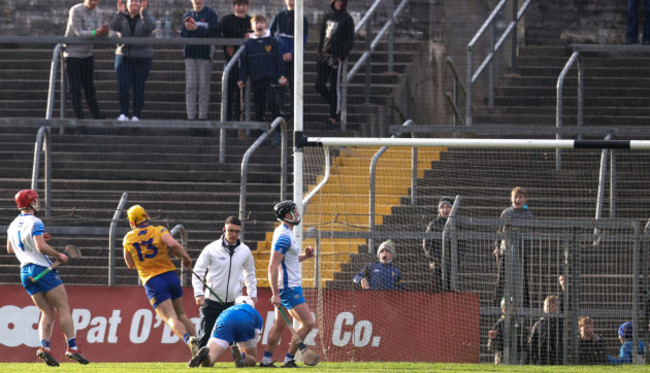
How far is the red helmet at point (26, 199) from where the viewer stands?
1481 cm

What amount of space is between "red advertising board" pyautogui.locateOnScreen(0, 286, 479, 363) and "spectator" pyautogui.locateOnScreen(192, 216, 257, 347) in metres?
1.75

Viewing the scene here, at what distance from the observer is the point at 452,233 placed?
1568 centimetres

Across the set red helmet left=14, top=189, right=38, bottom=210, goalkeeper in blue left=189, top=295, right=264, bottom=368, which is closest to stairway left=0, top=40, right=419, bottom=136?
red helmet left=14, top=189, right=38, bottom=210

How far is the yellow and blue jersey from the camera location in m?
14.6

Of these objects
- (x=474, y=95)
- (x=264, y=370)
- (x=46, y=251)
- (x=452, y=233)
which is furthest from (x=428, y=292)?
(x=474, y=95)

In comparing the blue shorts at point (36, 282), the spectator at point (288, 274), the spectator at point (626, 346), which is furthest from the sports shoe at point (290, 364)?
the spectator at point (626, 346)

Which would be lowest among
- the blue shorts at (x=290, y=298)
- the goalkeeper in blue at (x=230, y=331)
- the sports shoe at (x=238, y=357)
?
the sports shoe at (x=238, y=357)

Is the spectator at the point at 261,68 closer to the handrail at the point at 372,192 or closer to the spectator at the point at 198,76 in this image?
the spectator at the point at 198,76

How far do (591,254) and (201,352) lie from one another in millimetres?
5087

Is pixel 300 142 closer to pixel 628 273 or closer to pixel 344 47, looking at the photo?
pixel 628 273

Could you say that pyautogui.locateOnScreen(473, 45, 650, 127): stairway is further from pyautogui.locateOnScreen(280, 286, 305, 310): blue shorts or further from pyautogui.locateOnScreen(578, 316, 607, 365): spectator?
pyautogui.locateOnScreen(280, 286, 305, 310): blue shorts

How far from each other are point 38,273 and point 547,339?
5.76 m

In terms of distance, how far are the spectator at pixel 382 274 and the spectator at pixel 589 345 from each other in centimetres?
219

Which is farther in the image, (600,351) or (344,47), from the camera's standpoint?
(344,47)
